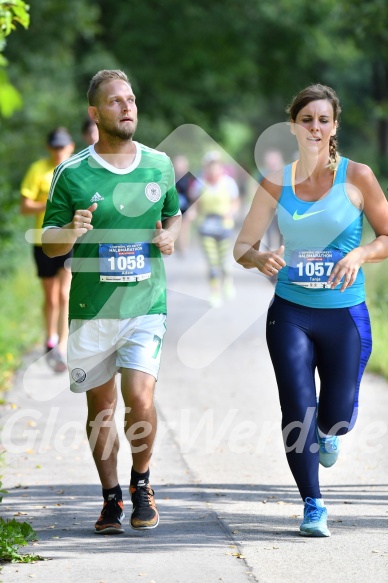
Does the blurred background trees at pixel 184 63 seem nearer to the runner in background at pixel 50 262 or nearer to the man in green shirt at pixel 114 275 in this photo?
the runner in background at pixel 50 262

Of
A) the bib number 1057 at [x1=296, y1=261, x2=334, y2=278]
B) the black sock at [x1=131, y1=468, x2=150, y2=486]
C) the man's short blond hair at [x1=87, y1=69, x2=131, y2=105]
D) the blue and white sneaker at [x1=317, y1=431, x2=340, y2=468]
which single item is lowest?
the black sock at [x1=131, y1=468, x2=150, y2=486]

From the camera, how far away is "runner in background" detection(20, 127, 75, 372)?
36.9ft

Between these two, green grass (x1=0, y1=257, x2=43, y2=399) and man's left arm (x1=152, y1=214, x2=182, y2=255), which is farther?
green grass (x1=0, y1=257, x2=43, y2=399)

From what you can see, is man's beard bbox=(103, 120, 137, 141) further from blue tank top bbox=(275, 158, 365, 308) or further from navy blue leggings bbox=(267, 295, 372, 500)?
navy blue leggings bbox=(267, 295, 372, 500)

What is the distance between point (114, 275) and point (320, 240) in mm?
1000

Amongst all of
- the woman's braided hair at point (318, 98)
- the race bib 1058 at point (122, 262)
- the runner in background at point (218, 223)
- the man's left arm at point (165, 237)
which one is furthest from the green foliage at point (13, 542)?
the runner in background at point (218, 223)

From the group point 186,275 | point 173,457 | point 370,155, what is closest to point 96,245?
Result: point 173,457

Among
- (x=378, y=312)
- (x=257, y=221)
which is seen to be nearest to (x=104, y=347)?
(x=257, y=221)

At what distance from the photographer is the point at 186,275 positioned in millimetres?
22219

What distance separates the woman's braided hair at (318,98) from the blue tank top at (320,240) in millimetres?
54

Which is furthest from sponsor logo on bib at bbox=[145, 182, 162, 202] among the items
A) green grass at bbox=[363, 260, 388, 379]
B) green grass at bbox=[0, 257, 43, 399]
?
green grass at bbox=[363, 260, 388, 379]

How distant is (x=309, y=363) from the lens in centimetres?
601

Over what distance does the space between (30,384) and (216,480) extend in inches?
145

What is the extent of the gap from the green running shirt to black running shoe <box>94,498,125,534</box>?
926mm
